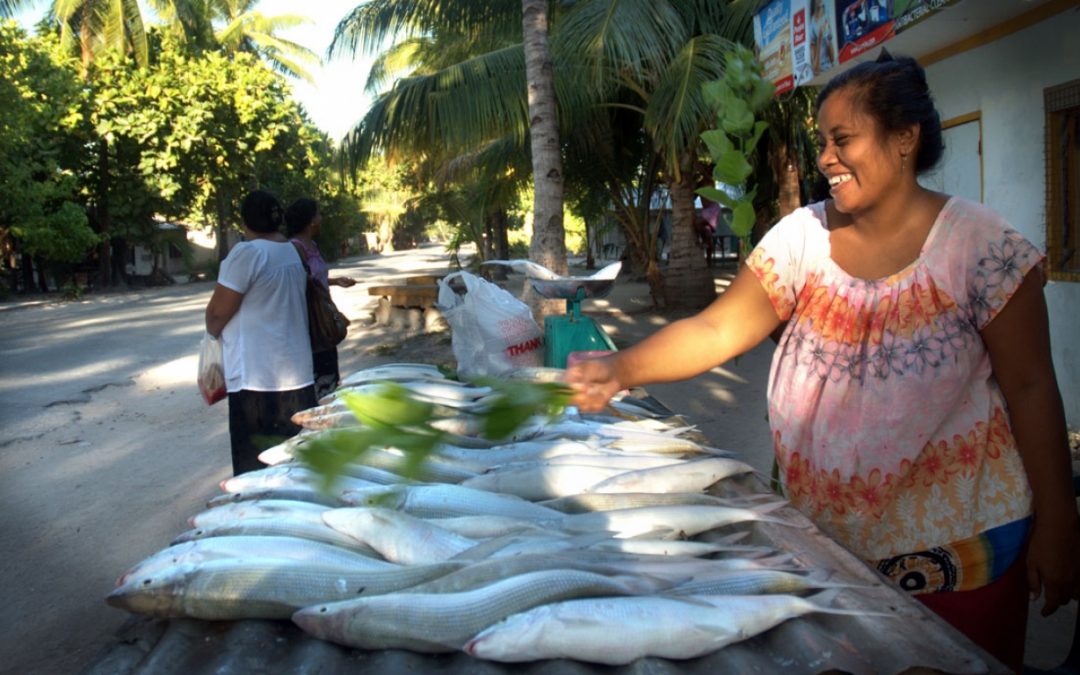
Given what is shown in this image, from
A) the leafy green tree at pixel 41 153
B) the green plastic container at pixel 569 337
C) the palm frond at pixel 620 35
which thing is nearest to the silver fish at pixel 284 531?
the green plastic container at pixel 569 337

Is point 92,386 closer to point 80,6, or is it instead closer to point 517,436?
point 517,436

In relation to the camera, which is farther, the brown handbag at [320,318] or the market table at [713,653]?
the brown handbag at [320,318]

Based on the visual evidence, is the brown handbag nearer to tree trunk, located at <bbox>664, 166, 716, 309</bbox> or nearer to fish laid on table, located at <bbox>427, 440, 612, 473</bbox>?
fish laid on table, located at <bbox>427, 440, 612, 473</bbox>

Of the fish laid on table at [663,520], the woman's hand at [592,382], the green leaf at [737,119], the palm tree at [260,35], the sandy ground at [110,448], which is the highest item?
the palm tree at [260,35]

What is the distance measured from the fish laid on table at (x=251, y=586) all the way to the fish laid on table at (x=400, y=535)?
8 centimetres

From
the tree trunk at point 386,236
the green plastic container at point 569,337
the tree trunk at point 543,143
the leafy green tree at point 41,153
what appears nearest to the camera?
the green plastic container at point 569,337

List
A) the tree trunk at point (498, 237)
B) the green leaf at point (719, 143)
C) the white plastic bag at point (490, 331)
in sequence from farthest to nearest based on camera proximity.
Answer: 1. the tree trunk at point (498, 237)
2. the white plastic bag at point (490, 331)
3. the green leaf at point (719, 143)

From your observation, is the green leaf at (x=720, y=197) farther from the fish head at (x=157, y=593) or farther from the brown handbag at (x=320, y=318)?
the brown handbag at (x=320, y=318)

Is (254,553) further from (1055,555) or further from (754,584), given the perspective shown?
(1055,555)

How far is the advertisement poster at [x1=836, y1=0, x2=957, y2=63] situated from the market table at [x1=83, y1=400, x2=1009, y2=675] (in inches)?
193

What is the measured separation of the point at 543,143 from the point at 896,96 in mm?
6025

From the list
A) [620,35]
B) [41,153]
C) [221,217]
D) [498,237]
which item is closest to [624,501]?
[620,35]

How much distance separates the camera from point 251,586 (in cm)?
161

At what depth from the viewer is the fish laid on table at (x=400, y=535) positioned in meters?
1.75
